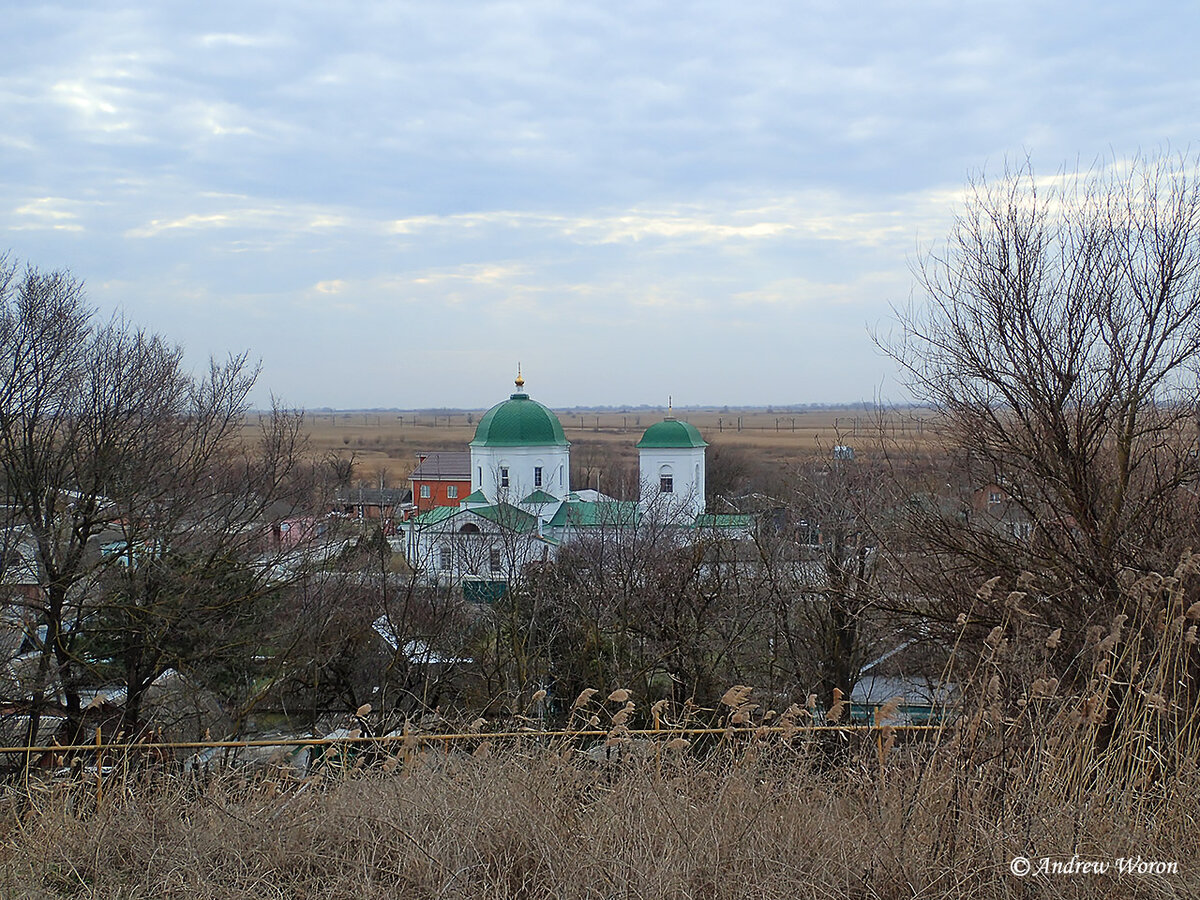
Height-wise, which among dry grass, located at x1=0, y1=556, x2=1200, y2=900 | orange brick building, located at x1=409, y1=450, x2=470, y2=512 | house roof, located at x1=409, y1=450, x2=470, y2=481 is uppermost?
dry grass, located at x1=0, y1=556, x2=1200, y2=900

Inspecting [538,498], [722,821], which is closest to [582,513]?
[538,498]

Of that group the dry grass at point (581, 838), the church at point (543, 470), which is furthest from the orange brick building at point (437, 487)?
the dry grass at point (581, 838)

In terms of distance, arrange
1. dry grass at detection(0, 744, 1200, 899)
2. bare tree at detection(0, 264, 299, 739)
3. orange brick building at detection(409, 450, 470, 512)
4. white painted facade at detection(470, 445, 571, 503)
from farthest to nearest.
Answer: orange brick building at detection(409, 450, 470, 512) → white painted facade at detection(470, 445, 571, 503) → bare tree at detection(0, 264, 299, 739) → dry grass at detection(0, 744, 1200, 899)

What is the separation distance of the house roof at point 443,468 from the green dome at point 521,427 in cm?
1620

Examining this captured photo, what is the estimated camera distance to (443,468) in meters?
66.3

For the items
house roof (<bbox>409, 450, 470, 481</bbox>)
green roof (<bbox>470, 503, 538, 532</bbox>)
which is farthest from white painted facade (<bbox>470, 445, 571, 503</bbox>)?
house roof (<bbox>409, 450, 470, 481</bbox>)

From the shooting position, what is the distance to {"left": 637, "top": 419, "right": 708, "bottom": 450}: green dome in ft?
137

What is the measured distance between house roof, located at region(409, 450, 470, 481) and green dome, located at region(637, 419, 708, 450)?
719 inches

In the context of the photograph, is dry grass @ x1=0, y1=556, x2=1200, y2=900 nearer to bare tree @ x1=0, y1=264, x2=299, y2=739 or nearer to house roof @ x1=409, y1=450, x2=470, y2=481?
bare tree @ x1=0, y1=264, x2=299, y2=739

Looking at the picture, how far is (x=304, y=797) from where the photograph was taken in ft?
14.4

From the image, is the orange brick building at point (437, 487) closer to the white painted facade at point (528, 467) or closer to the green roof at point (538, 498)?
the white painted facade at point (528, 467)

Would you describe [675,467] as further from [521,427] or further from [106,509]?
[106,509]

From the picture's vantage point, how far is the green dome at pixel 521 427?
3991 cm

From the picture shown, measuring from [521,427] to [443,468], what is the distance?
27501 mm
